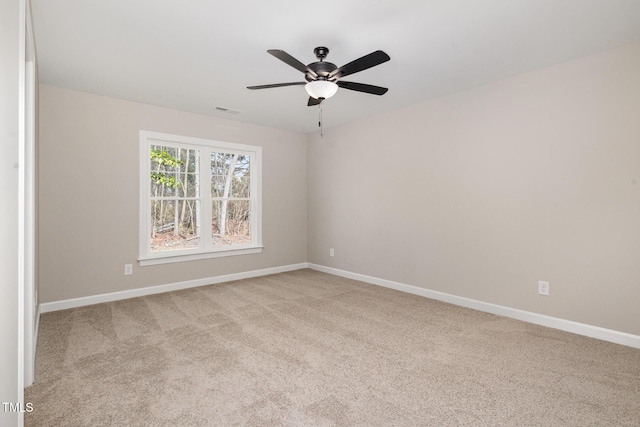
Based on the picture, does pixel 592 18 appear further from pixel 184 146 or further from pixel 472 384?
pixel 184 146

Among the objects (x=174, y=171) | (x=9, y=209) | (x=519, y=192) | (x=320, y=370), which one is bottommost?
(x=320, y=370)

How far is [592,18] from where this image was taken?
2340mm

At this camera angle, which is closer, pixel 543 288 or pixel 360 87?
pixel 360 87

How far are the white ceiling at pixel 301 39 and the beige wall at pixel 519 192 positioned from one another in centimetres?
32

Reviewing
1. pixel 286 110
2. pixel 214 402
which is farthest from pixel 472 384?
pixel 286 110

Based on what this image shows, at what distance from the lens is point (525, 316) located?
3.32 meters

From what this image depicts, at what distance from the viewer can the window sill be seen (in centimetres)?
430

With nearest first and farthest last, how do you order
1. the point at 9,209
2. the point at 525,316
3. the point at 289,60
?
the point at 9,209 → the point at 289,60 → the point at 525,316

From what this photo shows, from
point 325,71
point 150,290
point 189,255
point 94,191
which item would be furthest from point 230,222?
point 325,71

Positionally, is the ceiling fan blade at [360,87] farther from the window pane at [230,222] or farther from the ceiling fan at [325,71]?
the window pane at [230,222]

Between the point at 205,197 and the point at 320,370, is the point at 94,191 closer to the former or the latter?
the point at 205,197

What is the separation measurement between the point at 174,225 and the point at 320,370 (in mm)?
3216

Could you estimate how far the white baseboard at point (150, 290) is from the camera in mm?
3670

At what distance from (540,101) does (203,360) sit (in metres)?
3.80
